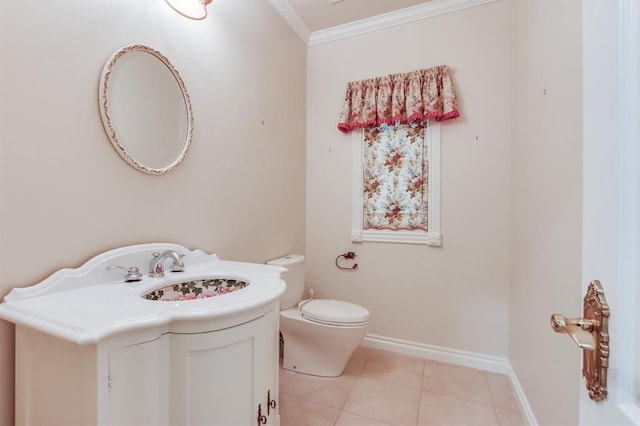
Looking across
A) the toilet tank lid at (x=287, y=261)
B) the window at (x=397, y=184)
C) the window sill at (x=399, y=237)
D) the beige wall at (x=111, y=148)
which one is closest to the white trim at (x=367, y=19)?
the beige wall at (x=111, y=148)

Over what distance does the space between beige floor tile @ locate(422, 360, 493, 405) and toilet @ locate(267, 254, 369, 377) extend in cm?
58

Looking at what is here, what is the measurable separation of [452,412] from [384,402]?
0.38 meters

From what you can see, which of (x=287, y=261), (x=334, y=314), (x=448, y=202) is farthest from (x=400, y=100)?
(x=334, y=314)

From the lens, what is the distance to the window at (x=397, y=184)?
219cm

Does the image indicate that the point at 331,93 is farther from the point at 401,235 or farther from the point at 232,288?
the point at 232,288

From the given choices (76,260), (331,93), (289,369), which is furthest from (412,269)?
(76,260)

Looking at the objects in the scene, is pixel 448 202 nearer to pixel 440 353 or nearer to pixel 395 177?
pixel 395 177

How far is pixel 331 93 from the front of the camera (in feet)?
8.21

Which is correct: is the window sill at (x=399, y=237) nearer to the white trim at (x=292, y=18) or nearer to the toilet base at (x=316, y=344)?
the toilet base at (x=316, y=344)

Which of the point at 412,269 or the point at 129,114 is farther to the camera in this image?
the point at 412,269

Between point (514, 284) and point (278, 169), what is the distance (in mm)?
1791

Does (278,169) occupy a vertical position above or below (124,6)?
below

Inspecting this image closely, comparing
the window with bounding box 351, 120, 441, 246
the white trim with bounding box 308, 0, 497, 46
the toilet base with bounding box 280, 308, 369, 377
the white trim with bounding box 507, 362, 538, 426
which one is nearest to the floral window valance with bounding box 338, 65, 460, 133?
the window with bounding box 351, 120, 441, 246

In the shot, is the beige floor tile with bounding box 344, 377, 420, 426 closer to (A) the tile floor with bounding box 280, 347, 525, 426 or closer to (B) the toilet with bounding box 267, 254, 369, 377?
(A) the tile floor with bounding box 280, 347, 525, 426
